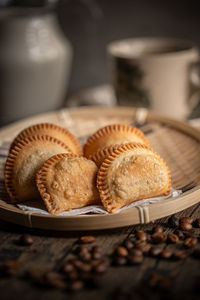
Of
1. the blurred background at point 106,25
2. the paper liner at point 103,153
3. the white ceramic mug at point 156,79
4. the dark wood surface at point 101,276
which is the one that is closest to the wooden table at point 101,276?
the dark wood surface at point 101,276

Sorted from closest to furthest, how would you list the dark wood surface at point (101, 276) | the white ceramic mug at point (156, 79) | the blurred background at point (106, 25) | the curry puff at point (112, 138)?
the dark wood surface at point (101, 276)
the curry puff at point (112, 138)
the white ceramic mug at point (156, 79)
the blurred background at point (106, 25)

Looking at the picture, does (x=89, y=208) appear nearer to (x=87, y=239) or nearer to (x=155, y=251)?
(x=87, y=239)

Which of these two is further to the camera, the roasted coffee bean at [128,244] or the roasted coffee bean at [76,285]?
the roasted coffee bean at [128,244]

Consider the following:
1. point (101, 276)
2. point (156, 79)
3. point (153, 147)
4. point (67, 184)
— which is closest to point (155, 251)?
point (101, 276)

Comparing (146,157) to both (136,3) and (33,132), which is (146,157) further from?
(136,3)

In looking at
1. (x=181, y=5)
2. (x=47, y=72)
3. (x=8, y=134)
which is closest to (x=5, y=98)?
(x=47, y=72)

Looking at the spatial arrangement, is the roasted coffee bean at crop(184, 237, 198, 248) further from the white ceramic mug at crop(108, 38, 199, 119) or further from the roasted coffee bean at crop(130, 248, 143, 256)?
the white ceramic mug at crop(108, 38, 199, 119)

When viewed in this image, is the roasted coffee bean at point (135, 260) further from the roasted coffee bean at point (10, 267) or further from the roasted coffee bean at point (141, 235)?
the roasted coffee bean at point (10, 267)
